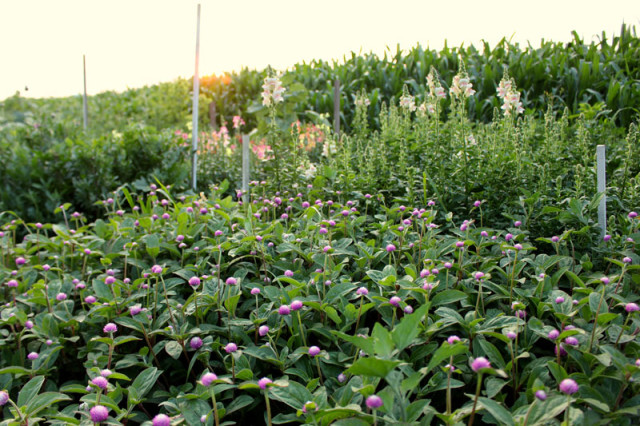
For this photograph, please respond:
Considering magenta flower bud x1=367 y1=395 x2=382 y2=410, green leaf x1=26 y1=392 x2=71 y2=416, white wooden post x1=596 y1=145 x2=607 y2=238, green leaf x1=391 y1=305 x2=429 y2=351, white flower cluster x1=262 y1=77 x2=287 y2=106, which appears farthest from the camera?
white flower cluster x1=262 y1=77 x2=287 y2=106

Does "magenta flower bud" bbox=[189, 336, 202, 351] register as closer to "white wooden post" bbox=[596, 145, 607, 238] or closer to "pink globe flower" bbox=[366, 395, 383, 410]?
"pink globe flower" bbox=[366, 395, 383, 410]

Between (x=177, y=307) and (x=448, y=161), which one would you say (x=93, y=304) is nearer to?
(x=177, y=307)

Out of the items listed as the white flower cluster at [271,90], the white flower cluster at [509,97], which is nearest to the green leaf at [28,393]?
the white flower cluster at [271,90]

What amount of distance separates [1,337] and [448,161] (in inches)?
105

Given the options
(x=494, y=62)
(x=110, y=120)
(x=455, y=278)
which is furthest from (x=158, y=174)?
(x=110, y=120)

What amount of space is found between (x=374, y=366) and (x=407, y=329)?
0.15 meters

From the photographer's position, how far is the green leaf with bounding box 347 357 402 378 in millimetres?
1050

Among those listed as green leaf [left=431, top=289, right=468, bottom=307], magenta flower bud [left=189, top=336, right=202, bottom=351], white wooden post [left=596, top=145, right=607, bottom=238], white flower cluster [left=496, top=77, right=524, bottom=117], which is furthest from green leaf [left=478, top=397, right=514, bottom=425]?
white flower cluster [left=496, top=77, right=524, bottom=117]

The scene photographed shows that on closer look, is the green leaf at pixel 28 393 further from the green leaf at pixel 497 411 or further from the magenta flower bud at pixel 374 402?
the green leaf at pixel 497 411

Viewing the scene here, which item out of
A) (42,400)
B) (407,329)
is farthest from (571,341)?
(42,400)

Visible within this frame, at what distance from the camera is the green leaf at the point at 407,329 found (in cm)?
116

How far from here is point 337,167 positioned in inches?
136

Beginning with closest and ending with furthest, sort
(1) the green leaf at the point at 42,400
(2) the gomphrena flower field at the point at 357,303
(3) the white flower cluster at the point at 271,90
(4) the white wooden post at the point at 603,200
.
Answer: (2) the gomphrena flower field at the point at 357,303, (1) the green leaf at the point at 42,400, (4) the white wooden post at the point at 603,200, (3) the white flower cluster at the point at 271,90

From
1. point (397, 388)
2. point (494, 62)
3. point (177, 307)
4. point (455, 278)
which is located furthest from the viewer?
point (494, 62)
